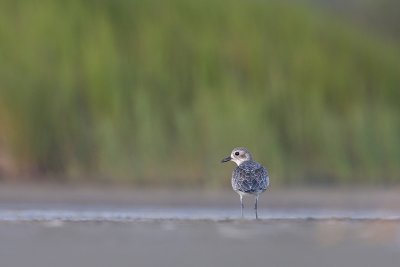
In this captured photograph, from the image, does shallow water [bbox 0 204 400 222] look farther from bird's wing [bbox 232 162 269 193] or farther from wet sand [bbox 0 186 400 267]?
bird's wing [bbox 232 162 269 193]

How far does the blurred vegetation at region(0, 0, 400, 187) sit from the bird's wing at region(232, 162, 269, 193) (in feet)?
5.22

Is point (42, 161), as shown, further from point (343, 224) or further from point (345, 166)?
point (343, 224)

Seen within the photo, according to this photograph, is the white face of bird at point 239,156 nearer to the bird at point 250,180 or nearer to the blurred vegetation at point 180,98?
the bird at point 250,180

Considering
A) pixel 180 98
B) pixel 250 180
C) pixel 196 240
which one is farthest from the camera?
pixel 180 98

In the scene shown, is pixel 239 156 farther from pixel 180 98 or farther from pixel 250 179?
pixel 180 98

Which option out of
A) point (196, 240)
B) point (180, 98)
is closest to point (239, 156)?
point (196, 240)

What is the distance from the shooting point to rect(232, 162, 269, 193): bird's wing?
3.26 meters

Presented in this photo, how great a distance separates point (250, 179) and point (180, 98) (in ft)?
7.02

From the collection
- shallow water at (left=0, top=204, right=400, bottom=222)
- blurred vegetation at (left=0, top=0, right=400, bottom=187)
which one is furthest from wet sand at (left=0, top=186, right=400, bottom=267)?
blurred vegetation at (left=0, top=0, right=400, bottom=187)

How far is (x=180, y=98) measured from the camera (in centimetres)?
538

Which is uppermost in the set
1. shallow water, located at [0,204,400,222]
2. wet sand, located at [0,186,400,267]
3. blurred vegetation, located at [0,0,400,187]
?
blurred vegetation, located at [0,0,400,187]

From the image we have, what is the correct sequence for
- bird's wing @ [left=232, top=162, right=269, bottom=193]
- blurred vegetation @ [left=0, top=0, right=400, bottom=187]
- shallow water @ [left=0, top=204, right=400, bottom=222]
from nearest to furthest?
bird's wing @ [left=232, top=162, right=269, bottom=193]
shallow water @ [left=0, top=204, right=400, bottom=222]
blurred vegetation @ [left=0, top=0, right=400, bottom=187]

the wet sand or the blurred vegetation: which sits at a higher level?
the blurred vegetation

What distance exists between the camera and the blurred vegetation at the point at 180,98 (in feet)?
16.9
